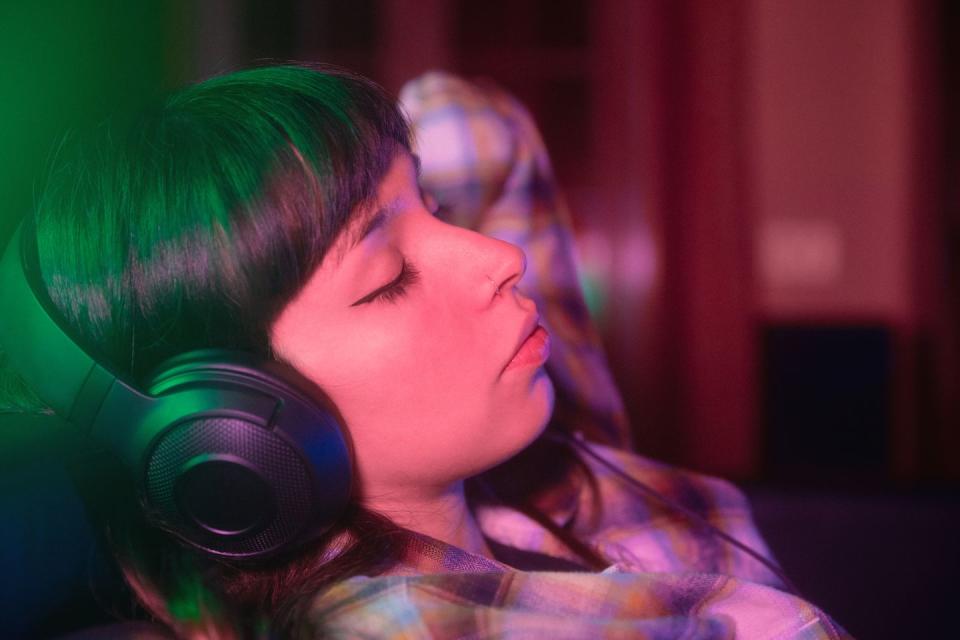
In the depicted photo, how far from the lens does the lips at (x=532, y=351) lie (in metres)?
0.62

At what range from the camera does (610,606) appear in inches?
20.8

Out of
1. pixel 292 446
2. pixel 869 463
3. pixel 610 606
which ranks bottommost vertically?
pixel 869 463

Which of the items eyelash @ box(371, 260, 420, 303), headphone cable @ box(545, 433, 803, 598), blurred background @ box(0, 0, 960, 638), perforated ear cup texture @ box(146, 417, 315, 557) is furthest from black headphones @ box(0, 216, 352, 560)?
blurred background @ box(0, 0, 960, 638)

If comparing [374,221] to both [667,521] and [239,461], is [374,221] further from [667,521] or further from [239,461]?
[667,521]

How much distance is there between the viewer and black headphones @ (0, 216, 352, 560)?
1.59ft

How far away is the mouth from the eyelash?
11 cm

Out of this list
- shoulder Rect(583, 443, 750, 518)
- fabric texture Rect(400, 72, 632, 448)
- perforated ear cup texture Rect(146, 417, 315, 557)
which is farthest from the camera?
fabric texture Rect(400, 72, 632, 448)

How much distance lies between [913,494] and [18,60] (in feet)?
5.47

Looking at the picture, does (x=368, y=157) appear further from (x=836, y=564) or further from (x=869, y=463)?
(x=869, y=463)

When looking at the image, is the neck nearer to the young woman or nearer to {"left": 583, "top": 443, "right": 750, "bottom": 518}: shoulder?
the young woman

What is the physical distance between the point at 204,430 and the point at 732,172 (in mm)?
1665

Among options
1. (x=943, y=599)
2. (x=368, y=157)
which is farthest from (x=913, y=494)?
(x=368, y=157)

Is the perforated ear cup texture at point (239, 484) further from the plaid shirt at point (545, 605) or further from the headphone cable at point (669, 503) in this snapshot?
the headphone cable at point (669, 503)

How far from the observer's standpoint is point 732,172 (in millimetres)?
1854
